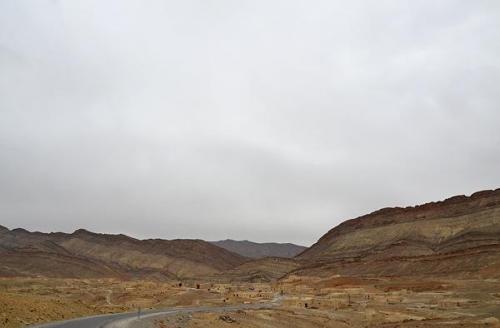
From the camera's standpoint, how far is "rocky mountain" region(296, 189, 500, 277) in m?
123

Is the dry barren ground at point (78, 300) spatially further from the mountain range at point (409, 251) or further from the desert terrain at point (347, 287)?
the mountain range at point (409, 251)

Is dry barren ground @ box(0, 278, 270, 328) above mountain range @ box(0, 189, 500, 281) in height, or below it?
below

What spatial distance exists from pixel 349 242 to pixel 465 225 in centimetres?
4675

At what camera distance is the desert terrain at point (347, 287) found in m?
48.0

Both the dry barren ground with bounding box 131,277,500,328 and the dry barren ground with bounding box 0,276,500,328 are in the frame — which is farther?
the dry barren ground with bounding box 131,277,500,328

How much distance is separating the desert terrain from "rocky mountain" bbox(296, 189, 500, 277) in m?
0.34

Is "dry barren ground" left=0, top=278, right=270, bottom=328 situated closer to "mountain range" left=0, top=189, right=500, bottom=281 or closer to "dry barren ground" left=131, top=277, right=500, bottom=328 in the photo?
"dry barren ground" left=131, top=277, right=500, bottom=328

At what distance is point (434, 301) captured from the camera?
76312 mm

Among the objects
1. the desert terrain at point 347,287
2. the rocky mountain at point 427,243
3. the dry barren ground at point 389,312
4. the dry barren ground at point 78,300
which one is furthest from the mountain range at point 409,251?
the dry barren ground at point 78,300

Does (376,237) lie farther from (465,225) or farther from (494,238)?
(494,238)

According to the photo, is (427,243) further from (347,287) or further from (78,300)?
(78,300)

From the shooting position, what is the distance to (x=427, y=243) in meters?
159

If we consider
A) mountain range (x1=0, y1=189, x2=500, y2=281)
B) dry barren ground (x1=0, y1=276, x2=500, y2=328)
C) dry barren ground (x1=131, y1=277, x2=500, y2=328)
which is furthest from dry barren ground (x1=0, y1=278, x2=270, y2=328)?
mountain range (x1=0, y1=189, x2=500, y2=281)

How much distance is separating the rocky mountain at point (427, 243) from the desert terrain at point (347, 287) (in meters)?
0.34
